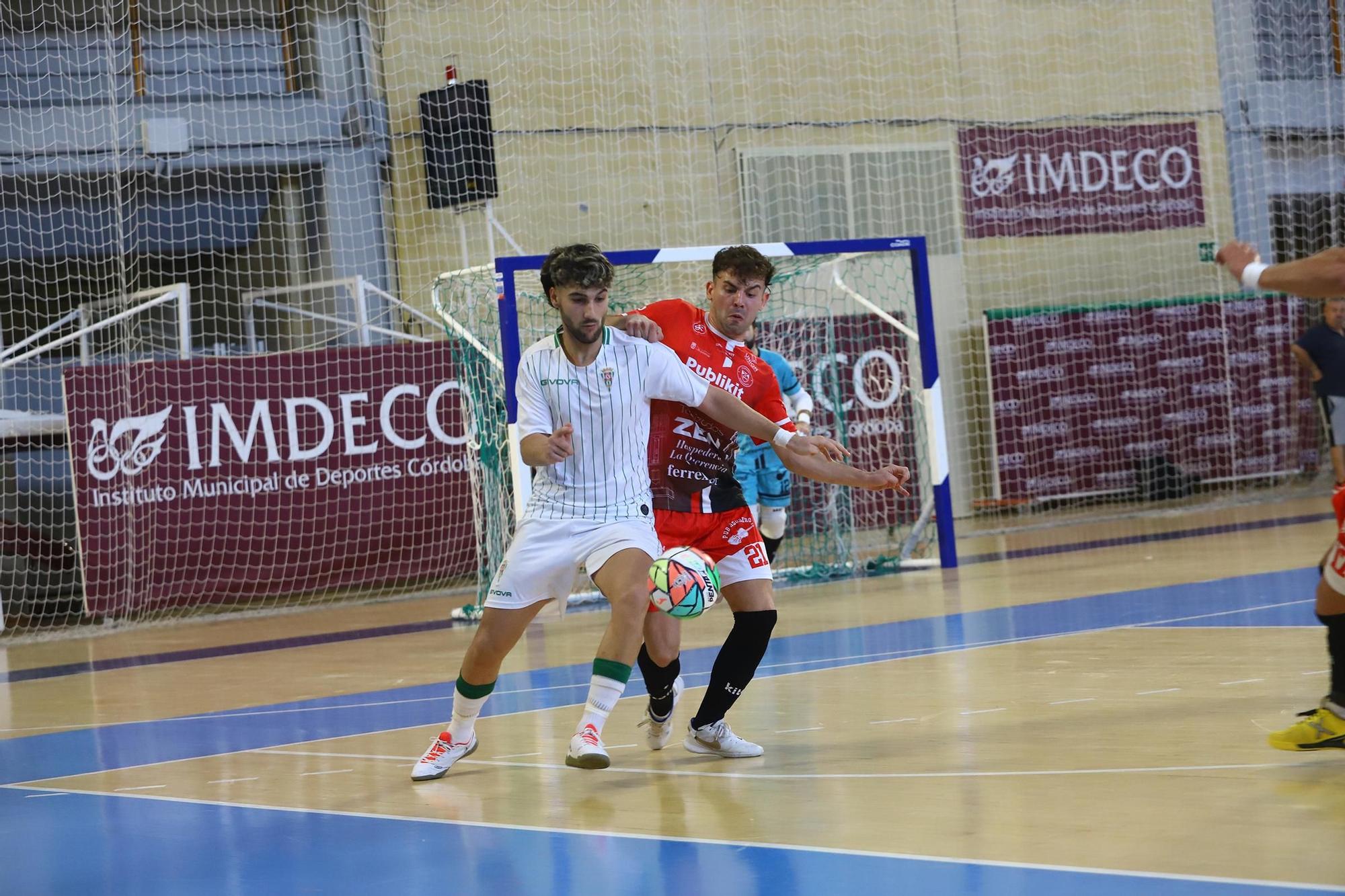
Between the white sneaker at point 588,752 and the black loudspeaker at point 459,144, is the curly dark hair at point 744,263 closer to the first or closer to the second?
the white sneaker at point 588,752

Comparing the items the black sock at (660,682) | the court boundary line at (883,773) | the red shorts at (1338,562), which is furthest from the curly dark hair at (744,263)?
the red shorts at (1338,562)

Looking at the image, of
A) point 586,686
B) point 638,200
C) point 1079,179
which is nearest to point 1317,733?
point 586,686

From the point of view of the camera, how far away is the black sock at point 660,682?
18.2 ft

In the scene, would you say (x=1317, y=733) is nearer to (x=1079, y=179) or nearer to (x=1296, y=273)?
(x=1296, y=273)

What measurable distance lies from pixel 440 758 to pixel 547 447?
1180 mm

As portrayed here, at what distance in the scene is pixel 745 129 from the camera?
57.1 feet

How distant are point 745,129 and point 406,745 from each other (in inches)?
482

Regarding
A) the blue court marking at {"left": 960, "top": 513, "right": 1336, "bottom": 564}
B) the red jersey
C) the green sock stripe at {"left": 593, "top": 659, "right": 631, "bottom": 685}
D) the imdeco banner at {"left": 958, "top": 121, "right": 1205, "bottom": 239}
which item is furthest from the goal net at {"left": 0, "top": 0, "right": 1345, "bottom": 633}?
the green sock stripe at {"left": 593, "top": 659, "right": 631, "bottom": 685}

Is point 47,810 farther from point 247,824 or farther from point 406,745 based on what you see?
point 406,745

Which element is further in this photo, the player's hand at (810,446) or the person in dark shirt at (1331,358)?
the person in dark shirt at (1331,358)

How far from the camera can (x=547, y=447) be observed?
16.4ft

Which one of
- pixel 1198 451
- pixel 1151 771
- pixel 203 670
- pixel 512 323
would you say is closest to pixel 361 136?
pixel 512 323

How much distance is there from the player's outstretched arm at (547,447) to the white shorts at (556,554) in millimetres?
243

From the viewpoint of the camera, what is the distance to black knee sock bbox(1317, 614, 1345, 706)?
4.57 metres
